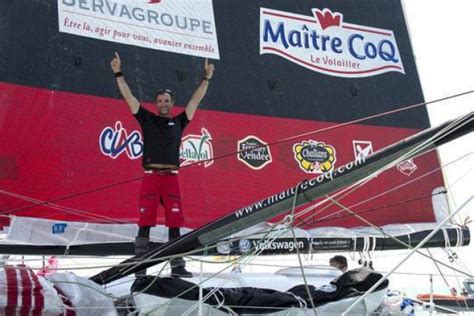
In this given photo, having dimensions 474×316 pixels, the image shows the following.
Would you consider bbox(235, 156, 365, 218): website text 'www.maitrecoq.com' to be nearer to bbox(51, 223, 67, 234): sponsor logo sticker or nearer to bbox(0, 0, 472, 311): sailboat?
bbox(0, 0, 472, 311): sailboat

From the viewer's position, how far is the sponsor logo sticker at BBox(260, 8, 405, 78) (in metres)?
4.84

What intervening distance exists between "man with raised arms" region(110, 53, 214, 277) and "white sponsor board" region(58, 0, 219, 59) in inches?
32.8

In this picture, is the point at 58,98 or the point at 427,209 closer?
the point at 58,98

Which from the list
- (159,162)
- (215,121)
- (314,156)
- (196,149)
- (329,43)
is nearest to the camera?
(159,162)

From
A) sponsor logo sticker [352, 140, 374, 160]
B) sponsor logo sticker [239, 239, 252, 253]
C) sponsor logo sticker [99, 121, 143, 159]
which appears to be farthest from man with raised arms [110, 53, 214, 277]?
sponsor logo sticker [352, 140, 374, 160]

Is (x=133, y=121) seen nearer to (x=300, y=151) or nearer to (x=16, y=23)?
(x=16, y=23)

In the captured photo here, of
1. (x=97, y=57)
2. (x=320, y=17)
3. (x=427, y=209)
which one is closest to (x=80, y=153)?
(x=97, y=57)

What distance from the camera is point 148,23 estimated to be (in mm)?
4297

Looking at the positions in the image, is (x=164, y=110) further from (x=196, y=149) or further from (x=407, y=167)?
(x=407, y=167)

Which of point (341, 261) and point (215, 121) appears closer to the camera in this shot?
point (341, 261)

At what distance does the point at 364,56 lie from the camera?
5.14 m

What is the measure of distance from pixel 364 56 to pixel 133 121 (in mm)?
1880

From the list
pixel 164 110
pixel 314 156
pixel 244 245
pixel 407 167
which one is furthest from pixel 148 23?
pixel 407 167

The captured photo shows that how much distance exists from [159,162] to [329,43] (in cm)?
208
